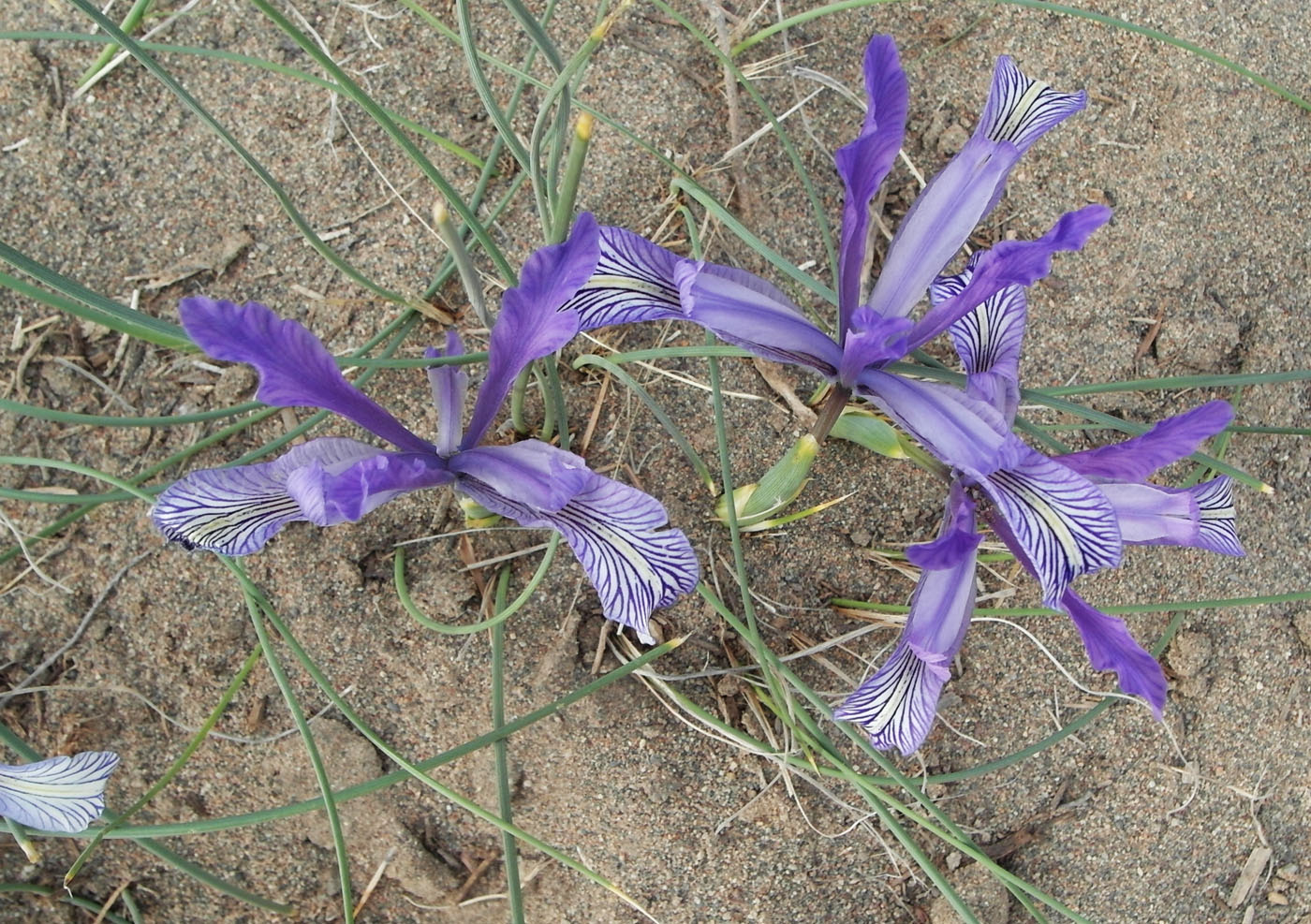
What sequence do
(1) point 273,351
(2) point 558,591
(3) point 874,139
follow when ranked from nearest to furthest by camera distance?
(1) point 273,351 < (3) point 874,139 < (2) point 558,591

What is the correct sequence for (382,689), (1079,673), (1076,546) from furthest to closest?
(1079,673)
(382,689)
(1076,546)

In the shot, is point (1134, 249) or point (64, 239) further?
point (1134, 249)

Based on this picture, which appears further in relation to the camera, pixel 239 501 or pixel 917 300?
pixel 917 300

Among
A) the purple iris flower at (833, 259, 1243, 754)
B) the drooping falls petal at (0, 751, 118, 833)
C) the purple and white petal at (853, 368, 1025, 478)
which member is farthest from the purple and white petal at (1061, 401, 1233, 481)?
the drooping falls petal at (0, 751, 118, 833)

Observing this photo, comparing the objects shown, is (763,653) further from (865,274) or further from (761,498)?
(865,274)

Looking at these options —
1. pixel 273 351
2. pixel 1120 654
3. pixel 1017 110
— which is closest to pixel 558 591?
pixel 273 351

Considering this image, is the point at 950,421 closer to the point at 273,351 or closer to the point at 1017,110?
the point at 1017,110

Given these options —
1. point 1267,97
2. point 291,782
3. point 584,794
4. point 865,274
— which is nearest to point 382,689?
point 291,782

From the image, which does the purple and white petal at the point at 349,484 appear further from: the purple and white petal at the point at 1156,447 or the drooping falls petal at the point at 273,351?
the purple and white petal at the point at 1156,447
